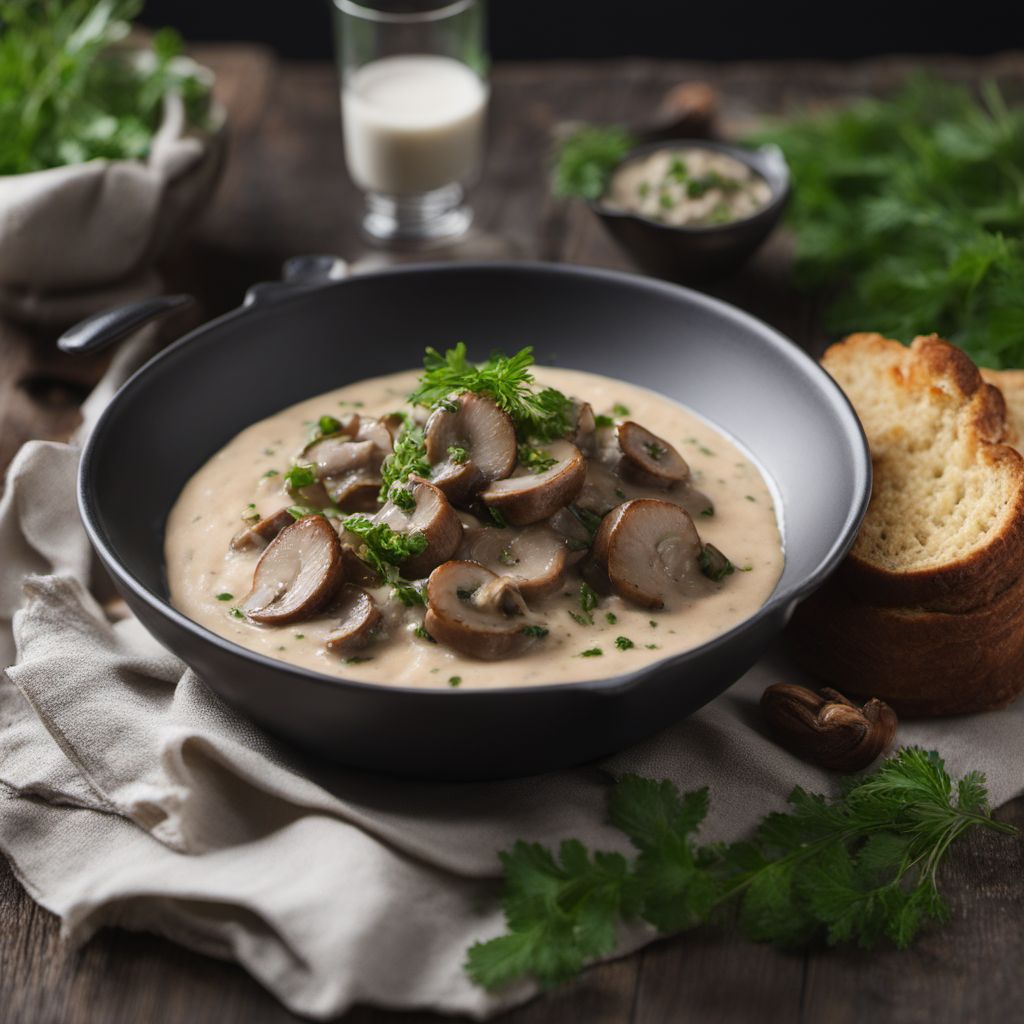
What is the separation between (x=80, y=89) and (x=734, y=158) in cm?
265

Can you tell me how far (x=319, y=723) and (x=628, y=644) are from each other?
0.74 m

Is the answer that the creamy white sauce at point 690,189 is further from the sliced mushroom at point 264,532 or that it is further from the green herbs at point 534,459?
the sliced mushroom at point 264,532

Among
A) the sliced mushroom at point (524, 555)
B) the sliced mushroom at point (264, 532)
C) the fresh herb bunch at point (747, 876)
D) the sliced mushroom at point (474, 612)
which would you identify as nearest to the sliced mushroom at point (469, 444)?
the sliced mushroom at point (524, 555)

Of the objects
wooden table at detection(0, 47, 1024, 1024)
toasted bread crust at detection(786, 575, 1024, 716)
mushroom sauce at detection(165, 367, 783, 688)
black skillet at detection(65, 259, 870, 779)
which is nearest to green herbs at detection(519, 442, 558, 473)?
mushroom sauce at detection(165, 367, 783, 688)

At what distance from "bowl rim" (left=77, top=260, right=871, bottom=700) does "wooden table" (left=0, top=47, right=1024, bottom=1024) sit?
0.62m

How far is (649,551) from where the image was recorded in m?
3.39

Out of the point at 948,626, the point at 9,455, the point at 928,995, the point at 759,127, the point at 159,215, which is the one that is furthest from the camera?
the point at 759,127

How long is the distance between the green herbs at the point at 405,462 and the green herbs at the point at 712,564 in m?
0.73

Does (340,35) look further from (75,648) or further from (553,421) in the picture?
(75,648)

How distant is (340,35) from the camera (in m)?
5.80

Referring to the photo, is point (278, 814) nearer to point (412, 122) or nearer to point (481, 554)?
point (481, 554)

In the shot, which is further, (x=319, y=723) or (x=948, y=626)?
(x=948, y=626)

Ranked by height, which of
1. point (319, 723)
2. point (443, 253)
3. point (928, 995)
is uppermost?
point (319, 723)

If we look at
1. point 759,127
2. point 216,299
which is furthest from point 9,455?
point 759,127
